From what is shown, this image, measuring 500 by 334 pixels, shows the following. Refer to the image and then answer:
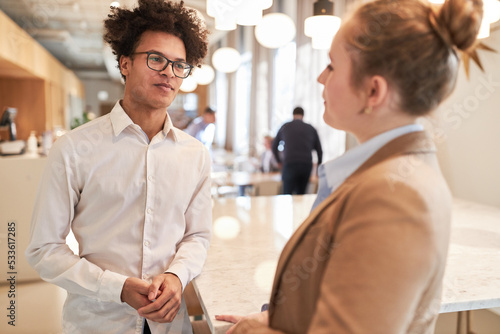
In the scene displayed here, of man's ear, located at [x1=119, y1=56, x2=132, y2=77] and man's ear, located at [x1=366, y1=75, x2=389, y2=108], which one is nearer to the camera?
man's ear, located at [x1=366, y1=75, x2=389, y2=108]

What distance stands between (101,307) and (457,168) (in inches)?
107

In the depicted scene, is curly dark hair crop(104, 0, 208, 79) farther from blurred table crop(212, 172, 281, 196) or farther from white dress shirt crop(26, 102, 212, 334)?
blurred table crop(212, 172, 281, 196)

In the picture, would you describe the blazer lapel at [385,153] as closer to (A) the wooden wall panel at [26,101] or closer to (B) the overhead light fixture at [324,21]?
(B) the overhead light fixture at [324,21]

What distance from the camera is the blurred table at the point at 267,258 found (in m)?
1.13

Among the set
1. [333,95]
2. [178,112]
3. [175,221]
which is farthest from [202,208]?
[178,112]

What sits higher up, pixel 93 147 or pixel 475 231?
pixel 93 147

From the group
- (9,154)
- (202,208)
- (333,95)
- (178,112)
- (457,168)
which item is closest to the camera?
(333,95)

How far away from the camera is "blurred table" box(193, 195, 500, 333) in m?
1.13

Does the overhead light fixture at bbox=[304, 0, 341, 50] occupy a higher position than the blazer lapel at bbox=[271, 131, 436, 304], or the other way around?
the overhead light fixture at bbox=[304, 0, 341, 50]

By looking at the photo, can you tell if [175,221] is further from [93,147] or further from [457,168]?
[457,168]

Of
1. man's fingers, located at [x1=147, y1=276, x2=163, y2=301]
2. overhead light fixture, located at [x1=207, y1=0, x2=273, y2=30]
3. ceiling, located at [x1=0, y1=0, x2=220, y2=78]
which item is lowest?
man's fingers, located at [x1=147, y1=276, x2=163, y2=301]

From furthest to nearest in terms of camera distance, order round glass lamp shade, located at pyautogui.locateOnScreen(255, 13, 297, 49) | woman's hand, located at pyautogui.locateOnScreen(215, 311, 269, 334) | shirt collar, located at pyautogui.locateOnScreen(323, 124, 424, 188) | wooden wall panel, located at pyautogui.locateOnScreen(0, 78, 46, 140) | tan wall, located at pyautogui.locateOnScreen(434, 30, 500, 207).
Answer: wooden wall panel, located at pyautogui.locateOnScreen(0, 78, 46, 140) < round glass lamp shade, located at pyautogui.locateOnScreen(255, 13, 297, 49) < tan wall, located at pyautogui.locateOnScreen(434, 30, 500, 207) < woman's hand, located at pyautogui.locateOnScreen(215, 311, 269, 334) < shirt collar, located at pyautogui.locateOnScreen(323, 124, 424, 188)

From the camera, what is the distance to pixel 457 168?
2.90 meters

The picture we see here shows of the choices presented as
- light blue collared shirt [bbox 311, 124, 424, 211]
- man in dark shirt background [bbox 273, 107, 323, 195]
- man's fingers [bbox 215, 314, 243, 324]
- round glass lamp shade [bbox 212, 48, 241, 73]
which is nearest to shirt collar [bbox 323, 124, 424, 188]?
light blue collared shirt [bbox 311, 124, 424, 211]
